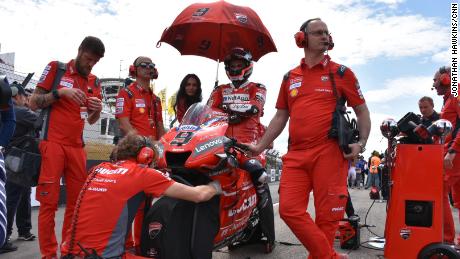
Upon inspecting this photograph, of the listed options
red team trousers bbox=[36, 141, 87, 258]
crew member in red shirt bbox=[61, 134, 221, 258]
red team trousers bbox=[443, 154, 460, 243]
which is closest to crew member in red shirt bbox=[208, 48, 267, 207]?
red team trousers bbox=[36, 141, 87, 258]

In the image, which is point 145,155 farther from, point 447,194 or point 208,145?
point 447,194

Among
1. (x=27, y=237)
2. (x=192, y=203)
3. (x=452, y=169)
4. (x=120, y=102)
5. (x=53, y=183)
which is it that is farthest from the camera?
(x=27, y=237)

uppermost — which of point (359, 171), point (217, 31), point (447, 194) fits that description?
point (217, 31)

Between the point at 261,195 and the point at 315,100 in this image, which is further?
the point at 261,195

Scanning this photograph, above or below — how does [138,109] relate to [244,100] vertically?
below

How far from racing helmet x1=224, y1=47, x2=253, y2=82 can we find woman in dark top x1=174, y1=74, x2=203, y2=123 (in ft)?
2.45

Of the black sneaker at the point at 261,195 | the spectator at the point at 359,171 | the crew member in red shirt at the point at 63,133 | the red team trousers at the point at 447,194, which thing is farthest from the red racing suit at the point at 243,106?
the spectator at the point at 359,171

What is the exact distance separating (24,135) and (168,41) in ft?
7.28

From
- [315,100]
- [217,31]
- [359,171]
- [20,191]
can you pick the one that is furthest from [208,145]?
[359,171]

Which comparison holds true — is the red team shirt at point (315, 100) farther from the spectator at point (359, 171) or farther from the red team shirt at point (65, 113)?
the spectator at point (359, 171)

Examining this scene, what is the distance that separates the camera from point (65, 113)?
414 centimetres

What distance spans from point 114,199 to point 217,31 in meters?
3.40

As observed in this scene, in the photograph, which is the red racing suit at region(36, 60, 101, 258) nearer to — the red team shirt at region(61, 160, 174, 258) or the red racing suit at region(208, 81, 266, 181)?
the red team shirt at region(61, 160, 174, 258)

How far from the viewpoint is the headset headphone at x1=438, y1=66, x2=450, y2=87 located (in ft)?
17.4
